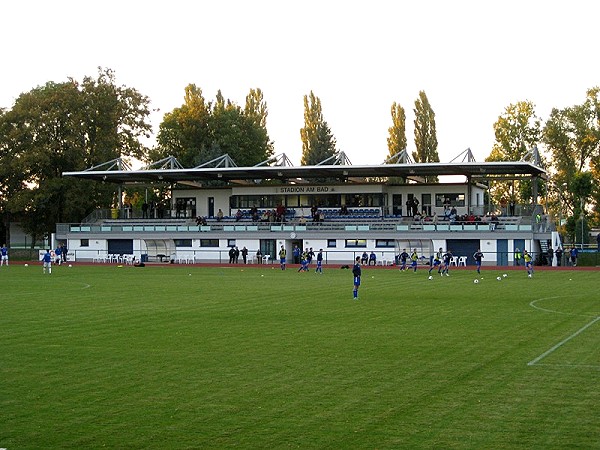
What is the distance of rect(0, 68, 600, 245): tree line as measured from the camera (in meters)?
81.9

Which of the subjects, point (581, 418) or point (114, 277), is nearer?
point (581, 418)

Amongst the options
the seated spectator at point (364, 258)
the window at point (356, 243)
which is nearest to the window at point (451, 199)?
the window at point (356, 243)

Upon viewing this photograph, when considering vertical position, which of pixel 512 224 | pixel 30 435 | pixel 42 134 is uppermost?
pixel 42 134

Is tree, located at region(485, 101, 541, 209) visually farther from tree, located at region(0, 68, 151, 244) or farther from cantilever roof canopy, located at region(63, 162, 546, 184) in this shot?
tree, located at region(0, 68, 151, 244)

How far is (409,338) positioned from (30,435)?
11.3 meters

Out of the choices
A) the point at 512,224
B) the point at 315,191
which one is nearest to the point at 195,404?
the point at 512,224

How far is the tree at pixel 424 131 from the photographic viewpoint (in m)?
99.6

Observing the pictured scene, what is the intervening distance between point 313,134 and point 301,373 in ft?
299

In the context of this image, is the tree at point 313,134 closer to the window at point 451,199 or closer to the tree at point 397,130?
the tree at point 397,130

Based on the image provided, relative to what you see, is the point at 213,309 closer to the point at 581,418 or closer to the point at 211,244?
the point at 581,418

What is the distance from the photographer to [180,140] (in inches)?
3974

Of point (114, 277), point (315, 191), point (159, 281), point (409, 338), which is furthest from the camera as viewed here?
point (315, 191)

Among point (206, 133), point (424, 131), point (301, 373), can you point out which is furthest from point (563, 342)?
point (206, 133)

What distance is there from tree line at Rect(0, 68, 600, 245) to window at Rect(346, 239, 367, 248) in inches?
286
